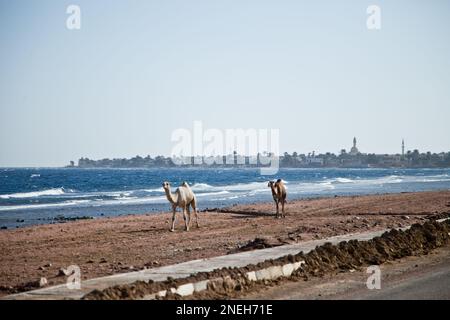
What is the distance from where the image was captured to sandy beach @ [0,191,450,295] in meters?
15.5

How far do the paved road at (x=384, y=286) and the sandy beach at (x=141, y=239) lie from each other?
13.1 ft

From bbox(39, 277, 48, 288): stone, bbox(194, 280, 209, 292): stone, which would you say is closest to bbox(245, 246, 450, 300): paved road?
bbox(194, 280, 209, 292): stone

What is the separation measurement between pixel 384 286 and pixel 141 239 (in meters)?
10.8

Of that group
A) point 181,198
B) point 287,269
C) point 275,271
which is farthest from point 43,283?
point 181,198

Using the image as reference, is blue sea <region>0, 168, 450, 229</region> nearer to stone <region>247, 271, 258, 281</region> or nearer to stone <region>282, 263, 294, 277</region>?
stone <region>282, 263, 294, 277</region>

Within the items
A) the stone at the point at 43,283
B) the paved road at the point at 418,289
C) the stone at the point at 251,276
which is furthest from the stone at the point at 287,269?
the stone at the point at 43,283

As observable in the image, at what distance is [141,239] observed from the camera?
21.5 m

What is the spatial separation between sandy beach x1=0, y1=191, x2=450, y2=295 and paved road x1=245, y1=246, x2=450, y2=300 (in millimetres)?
3979

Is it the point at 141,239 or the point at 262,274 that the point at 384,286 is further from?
the point at 141,239

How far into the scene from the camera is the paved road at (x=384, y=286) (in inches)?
448

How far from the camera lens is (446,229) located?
19812mm
